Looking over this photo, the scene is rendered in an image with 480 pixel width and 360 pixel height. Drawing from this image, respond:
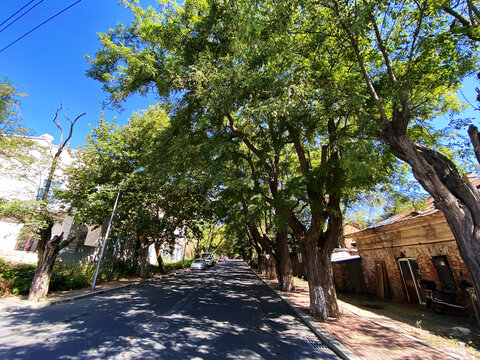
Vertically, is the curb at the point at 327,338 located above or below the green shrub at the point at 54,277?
below

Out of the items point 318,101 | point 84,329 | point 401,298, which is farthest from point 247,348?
point 401,298

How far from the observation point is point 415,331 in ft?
21.0

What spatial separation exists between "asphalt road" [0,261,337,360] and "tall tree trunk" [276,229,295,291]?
463 cm

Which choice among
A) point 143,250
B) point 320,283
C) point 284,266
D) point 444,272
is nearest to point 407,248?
point 444,272

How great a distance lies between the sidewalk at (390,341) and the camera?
4.67 m

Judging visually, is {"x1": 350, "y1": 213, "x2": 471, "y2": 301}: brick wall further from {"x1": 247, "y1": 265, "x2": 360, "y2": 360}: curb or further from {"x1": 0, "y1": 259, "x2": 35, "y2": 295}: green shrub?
{"x1": 0, "y1": 259, "x2": 35, "y2": 295}: green shrub

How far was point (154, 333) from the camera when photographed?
5867 millimetres

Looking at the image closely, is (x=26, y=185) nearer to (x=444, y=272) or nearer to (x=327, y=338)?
(x=327, y=338)

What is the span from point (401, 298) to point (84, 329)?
12935 millimetres

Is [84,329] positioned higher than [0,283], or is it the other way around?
[0,283]

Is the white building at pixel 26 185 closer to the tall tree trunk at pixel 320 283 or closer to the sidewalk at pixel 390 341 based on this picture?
the tall tree trunk at pixel 320 283

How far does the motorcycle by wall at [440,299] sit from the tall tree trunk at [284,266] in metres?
→ 6.67

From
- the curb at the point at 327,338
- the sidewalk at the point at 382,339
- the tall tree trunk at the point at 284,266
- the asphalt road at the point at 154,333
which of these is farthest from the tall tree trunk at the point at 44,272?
the tall tree trunk at the point at 284,266

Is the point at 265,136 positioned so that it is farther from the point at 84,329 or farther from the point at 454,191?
the point at 84,329
